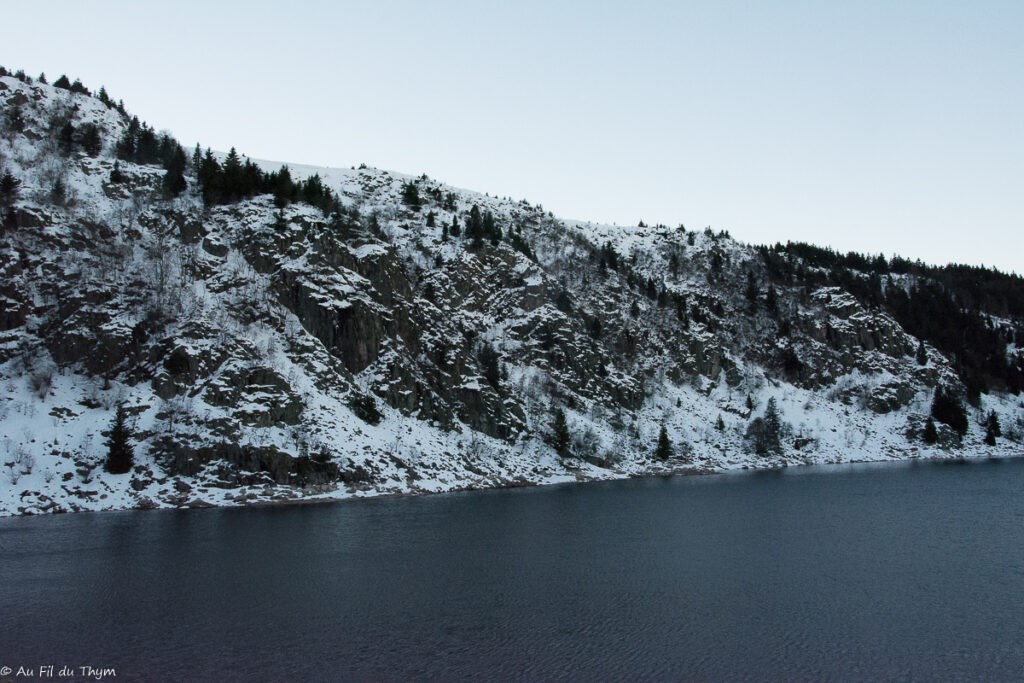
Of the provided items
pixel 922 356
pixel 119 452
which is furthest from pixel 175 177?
pixel 922 356

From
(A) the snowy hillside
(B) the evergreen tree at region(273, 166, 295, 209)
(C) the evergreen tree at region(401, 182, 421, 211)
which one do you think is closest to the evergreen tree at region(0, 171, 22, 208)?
(A) the snowy hillside

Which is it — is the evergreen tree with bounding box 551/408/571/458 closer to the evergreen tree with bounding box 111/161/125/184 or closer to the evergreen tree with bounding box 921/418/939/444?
the evergreen tree with bounding box 111/161/125/184

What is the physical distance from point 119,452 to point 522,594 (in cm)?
4259

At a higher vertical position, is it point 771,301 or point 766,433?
point 771,301

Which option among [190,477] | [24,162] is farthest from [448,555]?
[24,162]

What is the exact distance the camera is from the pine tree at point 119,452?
177 ft

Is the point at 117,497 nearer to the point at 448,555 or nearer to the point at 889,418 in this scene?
the point at 448,555

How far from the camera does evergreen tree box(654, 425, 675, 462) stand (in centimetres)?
8900

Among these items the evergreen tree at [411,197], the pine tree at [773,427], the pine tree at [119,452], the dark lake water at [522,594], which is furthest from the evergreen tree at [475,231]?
the dark lake water at [522,594]

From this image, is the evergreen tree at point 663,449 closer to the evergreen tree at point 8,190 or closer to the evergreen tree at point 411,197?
the evergreen tree at point 411,197

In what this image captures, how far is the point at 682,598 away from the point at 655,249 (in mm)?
127331

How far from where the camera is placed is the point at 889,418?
4592 inches

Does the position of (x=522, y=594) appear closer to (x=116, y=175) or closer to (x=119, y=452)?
(x=119, y=452)

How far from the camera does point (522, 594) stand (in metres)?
26.7
